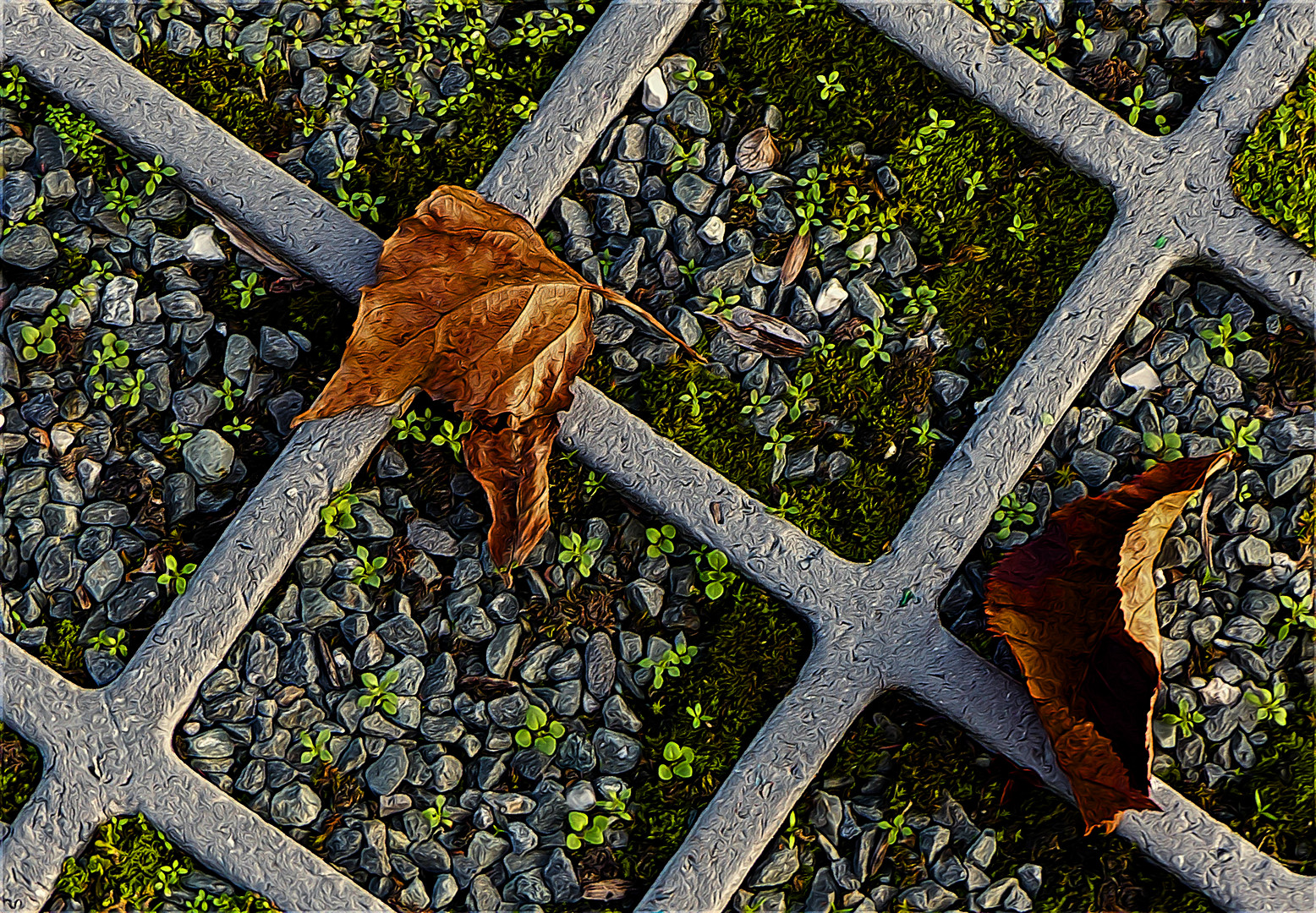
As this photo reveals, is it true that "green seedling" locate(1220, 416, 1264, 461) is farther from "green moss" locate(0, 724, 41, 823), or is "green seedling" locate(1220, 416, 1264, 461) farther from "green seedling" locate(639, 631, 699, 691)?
"green moss" locate(0, 724, 41, 823)

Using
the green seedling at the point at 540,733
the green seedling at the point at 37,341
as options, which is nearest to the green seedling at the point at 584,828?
the green seedling at the point at 540,733

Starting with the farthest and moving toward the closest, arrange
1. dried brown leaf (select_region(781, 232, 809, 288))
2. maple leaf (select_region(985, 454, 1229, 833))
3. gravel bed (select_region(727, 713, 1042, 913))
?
dried brown leaf (select_region(781, 232, 809, 288)), gravel bed (select_region(727, 713, 1042, 913)), maple leaf (select_region(985, 454, 1229, 833))

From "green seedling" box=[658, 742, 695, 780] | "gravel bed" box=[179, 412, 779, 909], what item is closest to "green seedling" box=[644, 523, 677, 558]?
"gravel bed" box=[179, 412, 779, 909]

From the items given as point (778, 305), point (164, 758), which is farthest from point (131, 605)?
point (778, 305)

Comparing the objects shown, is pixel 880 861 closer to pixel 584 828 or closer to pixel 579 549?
pixel 584 828

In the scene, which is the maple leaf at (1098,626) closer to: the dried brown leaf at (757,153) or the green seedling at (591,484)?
the green seedling at (591,484)

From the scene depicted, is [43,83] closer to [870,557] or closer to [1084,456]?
[870,557]
